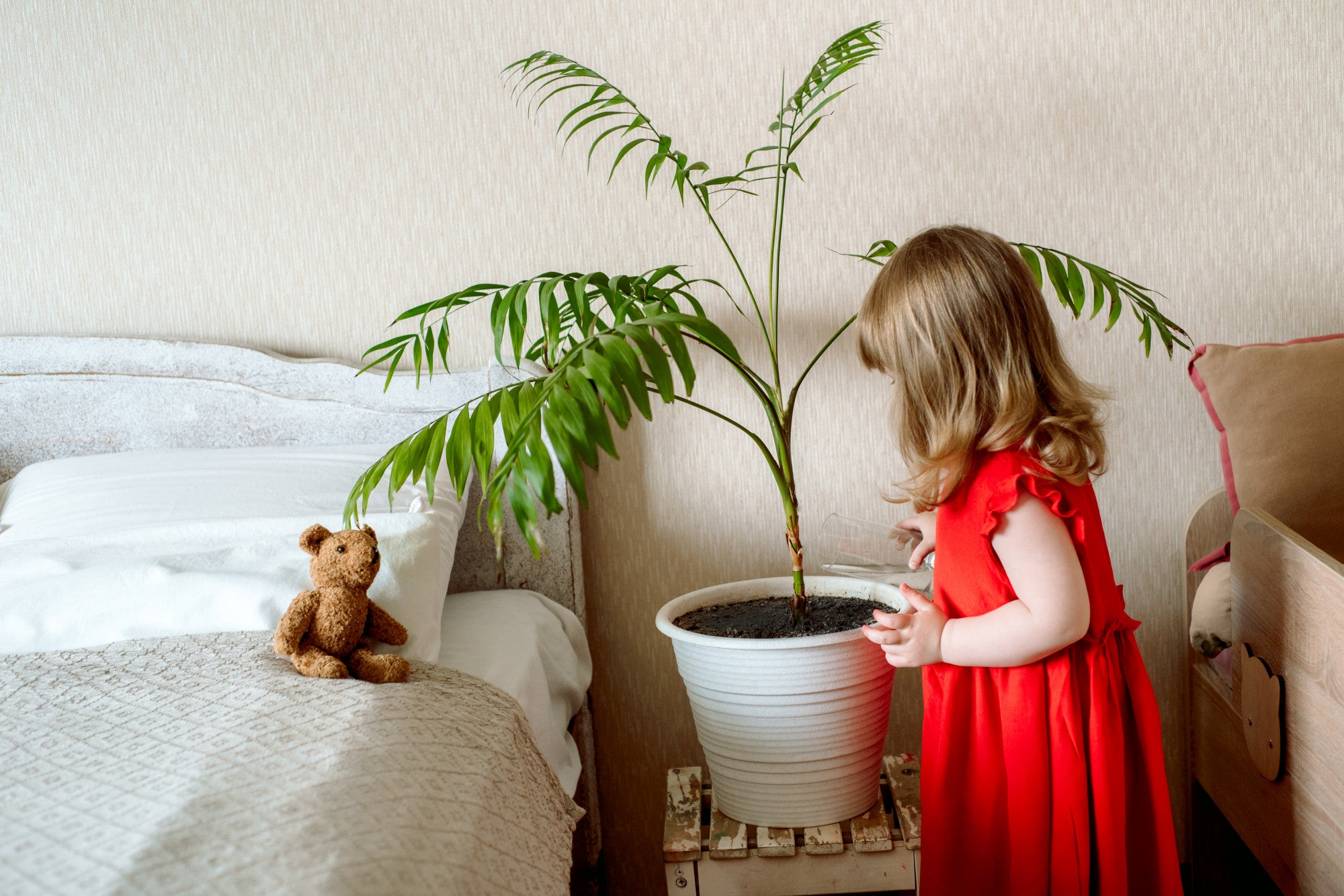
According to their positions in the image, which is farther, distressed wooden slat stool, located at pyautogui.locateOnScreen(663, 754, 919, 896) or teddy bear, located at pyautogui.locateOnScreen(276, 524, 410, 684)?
distressed wooden slat stool, located at pyautogui.locateOnScreen(663, 754, 919, 896)

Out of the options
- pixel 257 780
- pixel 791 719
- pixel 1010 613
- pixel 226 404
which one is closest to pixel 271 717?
pixel 257 780

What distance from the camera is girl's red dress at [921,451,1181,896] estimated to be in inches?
42.6

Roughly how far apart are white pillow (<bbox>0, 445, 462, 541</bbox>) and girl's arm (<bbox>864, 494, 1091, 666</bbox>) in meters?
0.80

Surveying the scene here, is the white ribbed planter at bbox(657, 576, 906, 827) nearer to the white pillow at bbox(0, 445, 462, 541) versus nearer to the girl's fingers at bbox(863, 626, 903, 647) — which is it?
the girl's fingers at bbox(863, 626, 903, 647)

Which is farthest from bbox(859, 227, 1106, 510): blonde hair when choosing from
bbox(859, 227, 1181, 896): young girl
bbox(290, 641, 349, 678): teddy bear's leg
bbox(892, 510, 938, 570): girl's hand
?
bbox(290, 641, 349, 678): teddy bear's leg

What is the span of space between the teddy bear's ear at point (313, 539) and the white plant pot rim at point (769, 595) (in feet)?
1.49

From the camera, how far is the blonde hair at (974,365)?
3.48 ft

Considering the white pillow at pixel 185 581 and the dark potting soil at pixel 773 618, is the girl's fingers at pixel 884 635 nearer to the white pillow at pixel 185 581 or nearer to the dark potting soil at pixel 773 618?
the dark potting soil at pixel 773 618

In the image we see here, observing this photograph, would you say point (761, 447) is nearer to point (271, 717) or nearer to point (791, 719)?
point (791, 719)

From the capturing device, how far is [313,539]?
3.98ft

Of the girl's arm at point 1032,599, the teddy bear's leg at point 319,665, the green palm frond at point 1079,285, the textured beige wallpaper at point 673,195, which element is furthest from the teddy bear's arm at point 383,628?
the green palm frond at point 1079,285

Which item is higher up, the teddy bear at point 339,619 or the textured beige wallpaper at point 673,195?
the textured beige wallpaper at point 673,195

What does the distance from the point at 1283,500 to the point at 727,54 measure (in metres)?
1.09

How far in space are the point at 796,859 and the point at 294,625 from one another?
2.32ft
